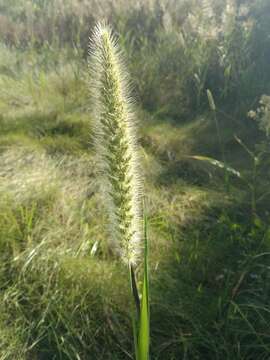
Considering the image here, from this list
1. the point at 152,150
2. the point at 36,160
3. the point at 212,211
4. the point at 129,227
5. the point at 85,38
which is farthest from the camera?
the point at 85,38

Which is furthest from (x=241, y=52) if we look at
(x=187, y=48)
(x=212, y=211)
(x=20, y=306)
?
(x=20, y=306)

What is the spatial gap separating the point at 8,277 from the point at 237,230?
52.4 inches

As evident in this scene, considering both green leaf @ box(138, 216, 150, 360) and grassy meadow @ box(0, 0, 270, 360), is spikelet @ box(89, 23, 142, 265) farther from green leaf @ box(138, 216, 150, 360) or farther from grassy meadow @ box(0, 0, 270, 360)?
grassy meadow @ box(0, 0, 270, 360)

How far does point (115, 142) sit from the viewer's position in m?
1.27

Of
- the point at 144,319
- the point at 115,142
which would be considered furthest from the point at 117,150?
the point at 144,319

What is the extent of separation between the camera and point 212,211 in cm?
273

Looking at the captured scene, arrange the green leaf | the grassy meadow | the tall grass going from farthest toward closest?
1. the grassy meadow
2. the tall grass
3. the green leaf

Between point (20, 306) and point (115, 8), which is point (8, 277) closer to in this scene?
point (20, 306)

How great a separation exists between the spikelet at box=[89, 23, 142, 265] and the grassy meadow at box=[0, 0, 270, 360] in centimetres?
66

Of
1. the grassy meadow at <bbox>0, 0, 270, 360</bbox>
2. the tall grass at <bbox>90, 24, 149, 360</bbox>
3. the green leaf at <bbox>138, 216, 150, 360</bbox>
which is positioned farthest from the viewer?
the grassy meadow at <bbox>0, 0, 270, 360</bbox>

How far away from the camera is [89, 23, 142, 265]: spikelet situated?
48.4 inches

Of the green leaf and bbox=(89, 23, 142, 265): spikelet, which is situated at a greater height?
bbox=(89, 23, 142, 265): spikelet

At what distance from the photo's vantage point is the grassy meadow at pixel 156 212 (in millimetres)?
1886

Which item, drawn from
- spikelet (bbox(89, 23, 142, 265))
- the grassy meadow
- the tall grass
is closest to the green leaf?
the tall grass
